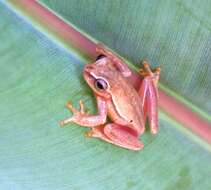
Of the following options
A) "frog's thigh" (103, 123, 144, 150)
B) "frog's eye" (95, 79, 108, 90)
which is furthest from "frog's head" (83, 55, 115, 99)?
"frog's thigh" (103, 123, 144, 150)

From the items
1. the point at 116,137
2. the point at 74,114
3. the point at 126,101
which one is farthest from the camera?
the point at 126,101

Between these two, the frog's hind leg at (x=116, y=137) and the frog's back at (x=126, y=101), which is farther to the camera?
the frog's back at (x=126, y=101)

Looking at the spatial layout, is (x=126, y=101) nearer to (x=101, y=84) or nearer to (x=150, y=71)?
(x=101, y=84)

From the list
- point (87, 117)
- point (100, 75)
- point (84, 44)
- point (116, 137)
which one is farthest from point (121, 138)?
point (84, 44)

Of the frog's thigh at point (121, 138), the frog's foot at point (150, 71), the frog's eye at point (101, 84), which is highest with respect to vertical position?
the frog's foot at point (150, 71)

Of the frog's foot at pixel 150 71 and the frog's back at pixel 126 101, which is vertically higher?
the frog's foot at pixel 150 71

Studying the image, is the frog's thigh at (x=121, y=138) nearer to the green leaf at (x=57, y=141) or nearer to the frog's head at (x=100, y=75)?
the green leaf at (x=57, y=141)

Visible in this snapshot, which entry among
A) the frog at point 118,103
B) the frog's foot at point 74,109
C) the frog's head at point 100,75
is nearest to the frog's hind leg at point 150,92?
the frog at point 118,103

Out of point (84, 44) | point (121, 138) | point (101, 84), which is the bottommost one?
point (121, 138)
